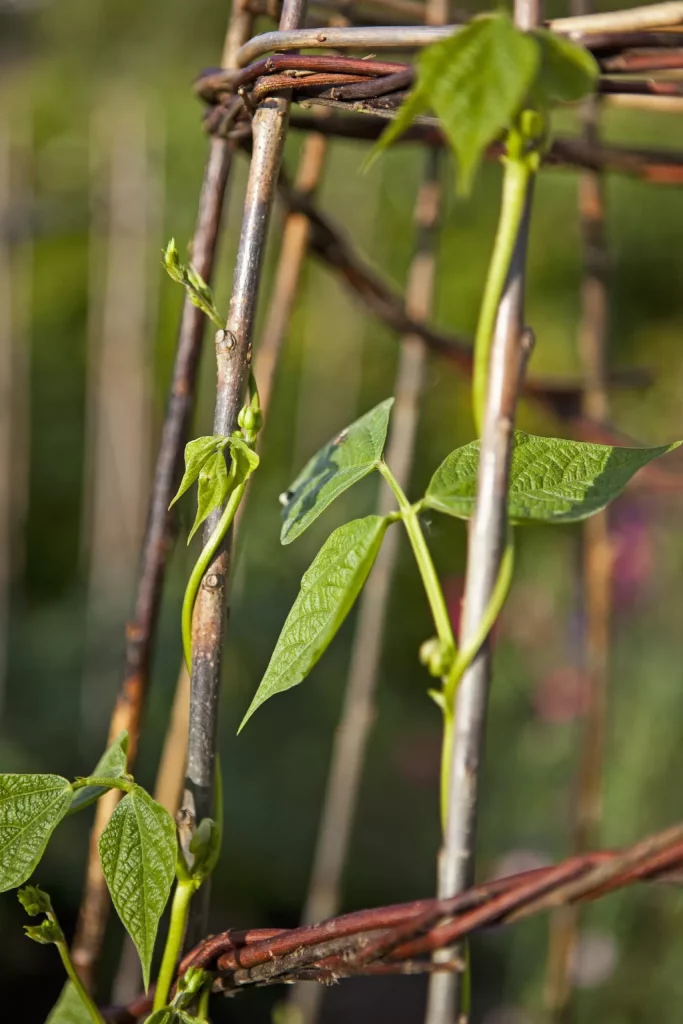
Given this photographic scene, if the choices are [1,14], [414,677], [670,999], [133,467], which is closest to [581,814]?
[670,999]

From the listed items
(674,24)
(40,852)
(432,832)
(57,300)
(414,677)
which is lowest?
(432,832)

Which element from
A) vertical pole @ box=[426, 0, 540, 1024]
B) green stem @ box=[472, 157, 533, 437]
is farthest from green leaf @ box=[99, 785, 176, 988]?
green stem @ box=[472, 157, 533, 437]

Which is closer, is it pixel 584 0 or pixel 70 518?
pixel 584 0

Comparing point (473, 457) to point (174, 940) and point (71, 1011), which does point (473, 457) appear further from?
point (71, 1011)

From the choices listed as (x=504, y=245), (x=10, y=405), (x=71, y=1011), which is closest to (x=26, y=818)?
(x=71, y=1011)

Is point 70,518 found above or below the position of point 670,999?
above

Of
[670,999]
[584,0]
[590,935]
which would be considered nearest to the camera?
[584,0]

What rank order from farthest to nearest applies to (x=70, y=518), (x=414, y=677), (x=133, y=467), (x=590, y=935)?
(x=70, y=518)
(x=133, y=467)
(x=414, y=677)
(x=590, y=935)

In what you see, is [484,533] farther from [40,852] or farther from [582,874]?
[40,852]
